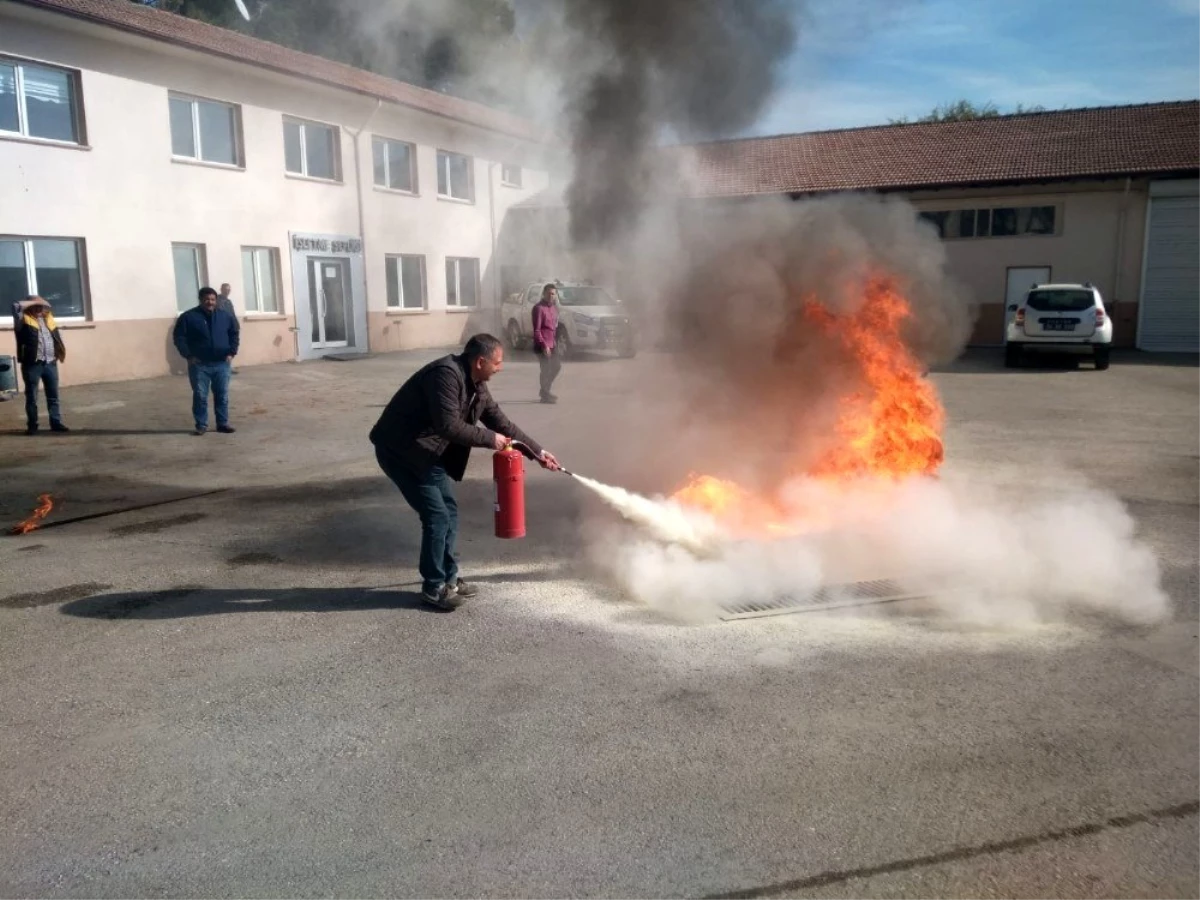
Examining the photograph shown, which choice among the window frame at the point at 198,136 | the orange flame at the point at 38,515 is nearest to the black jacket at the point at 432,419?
the orange flame at the point at 38,515

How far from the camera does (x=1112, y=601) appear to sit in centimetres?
546

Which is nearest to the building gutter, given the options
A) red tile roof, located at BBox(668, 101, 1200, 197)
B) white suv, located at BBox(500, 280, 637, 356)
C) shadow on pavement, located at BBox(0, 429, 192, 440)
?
red tile roof, located at BBox(668, 101, 1200, 197)

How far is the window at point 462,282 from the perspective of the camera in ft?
83.0

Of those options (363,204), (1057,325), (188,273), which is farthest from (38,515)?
(1057,325)

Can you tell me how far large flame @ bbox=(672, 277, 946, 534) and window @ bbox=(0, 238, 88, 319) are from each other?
13.2 metres

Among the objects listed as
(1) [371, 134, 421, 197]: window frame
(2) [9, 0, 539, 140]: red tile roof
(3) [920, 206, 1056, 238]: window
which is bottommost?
(3) [920, 206, 1056, 238]: window

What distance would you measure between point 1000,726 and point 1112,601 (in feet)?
6.56

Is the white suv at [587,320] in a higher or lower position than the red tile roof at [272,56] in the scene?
lower

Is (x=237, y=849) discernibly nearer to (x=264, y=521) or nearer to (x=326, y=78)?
(x=264, y=521)

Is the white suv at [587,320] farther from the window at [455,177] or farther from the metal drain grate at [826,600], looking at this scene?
the metal drain grate at [826,600]

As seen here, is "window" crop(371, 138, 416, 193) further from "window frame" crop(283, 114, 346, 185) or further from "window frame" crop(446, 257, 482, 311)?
"window frame" crop(446, 257, 482, 311)

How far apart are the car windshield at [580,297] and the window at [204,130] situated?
24.1 feet

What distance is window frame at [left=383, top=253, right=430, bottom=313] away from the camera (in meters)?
23.2

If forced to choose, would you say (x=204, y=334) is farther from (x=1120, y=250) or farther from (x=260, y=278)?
(x=1120, y=250)
